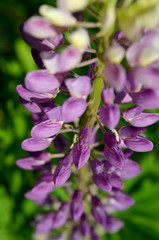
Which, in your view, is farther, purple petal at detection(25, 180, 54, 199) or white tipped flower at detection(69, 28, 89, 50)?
purple petal at detection(25, 180, 54, 199)

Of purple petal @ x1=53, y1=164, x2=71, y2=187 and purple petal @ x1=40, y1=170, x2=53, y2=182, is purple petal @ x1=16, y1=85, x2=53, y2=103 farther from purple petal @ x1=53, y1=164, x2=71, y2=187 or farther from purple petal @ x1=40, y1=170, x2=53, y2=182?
purple petal @ x1=40, y1=170, x2=53, y2=182

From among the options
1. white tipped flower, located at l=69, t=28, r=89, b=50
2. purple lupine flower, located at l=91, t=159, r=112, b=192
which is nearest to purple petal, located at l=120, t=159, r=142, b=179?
purple lupine flower, located at l=91, t=159, r=112, b=192

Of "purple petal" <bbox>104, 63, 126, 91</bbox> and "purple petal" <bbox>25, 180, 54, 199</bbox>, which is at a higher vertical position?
"purple petal" <bbox>104, 63, 126, 91</bbox>

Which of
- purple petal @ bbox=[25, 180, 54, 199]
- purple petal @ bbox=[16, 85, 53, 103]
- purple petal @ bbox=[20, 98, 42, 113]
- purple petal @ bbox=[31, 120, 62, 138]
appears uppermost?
purple petal @ bbox=[16, 85, 53, 103]

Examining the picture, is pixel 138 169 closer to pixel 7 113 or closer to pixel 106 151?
pixel 106 151

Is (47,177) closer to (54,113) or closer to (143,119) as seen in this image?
(54,113)

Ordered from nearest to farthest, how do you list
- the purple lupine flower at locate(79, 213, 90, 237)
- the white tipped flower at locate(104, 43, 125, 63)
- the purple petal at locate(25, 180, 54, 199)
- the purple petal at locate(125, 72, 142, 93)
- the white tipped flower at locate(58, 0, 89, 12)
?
the white tipped flower at locate(58, 0, 89, 12) → the white tipped flower at locate(104, 43, 125, 63) → the purple petal at locate(125, 72, 142, 93) → the purple petal at locate(25, 180, 54, 199) → the purple lupine flower at locate(79, 213, 90, 237)

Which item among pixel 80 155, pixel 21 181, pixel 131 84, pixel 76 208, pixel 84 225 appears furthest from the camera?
pixel 21 181

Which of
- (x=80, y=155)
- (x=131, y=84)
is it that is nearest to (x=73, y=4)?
(x=131, y=84)
